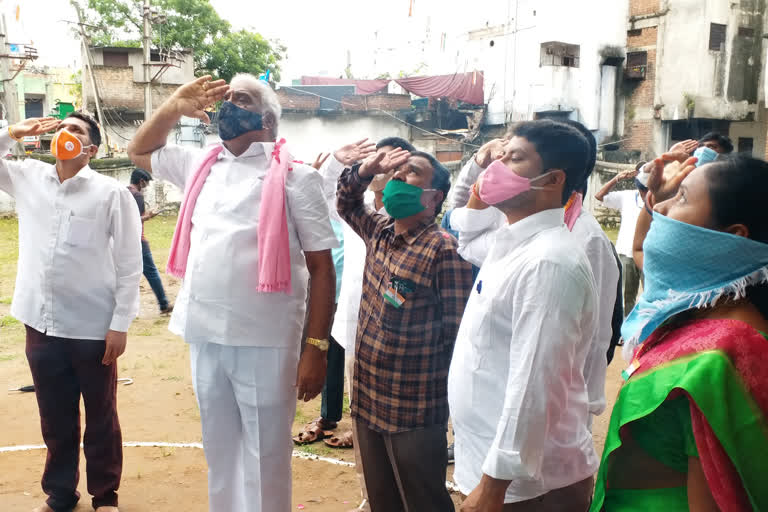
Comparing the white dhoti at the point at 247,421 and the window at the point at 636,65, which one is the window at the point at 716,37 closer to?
the window at the point at 636,65

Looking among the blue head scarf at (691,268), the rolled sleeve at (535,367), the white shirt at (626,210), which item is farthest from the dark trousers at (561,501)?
the white shirt at (626,210)

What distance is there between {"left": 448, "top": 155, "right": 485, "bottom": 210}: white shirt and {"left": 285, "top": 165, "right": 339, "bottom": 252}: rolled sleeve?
0.82 m

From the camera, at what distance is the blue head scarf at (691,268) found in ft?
5.13

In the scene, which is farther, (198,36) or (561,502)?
(198,36)

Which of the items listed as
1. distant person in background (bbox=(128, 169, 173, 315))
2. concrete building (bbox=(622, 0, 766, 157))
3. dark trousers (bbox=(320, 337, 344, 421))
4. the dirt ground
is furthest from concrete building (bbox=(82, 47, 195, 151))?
dark trousers (bbox=(320, 337, 344, 421))

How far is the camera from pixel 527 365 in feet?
6.40

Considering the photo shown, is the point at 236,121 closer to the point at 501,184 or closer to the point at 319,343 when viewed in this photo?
the point at 319,343

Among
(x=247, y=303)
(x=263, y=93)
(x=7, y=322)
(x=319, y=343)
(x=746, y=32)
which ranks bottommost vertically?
(x=7, y=322)

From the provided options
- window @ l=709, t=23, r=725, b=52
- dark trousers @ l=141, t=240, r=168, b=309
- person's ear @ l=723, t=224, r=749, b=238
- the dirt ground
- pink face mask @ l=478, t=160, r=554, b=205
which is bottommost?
the dirt ground

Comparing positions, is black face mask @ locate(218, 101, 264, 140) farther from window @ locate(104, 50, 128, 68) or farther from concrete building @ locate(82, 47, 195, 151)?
window @ locate(104, 50, 128, 68)

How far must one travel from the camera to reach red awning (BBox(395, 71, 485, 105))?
71.3 ft

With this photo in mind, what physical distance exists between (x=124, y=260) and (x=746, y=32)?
74.1 ft

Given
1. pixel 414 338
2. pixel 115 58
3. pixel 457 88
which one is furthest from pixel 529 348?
pixel 115 58

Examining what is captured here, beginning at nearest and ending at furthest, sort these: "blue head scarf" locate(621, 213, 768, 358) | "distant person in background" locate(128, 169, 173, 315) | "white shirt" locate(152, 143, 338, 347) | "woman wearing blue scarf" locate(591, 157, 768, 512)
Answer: "woman wearing blue scarf" locate(591, 157, 768, 512), "blue head scarf" locate(621, 213, 768, 358), "white shirt" locate(152, 143, 338, 347), "distant person in background" locate(128, 169, 173, 315)
